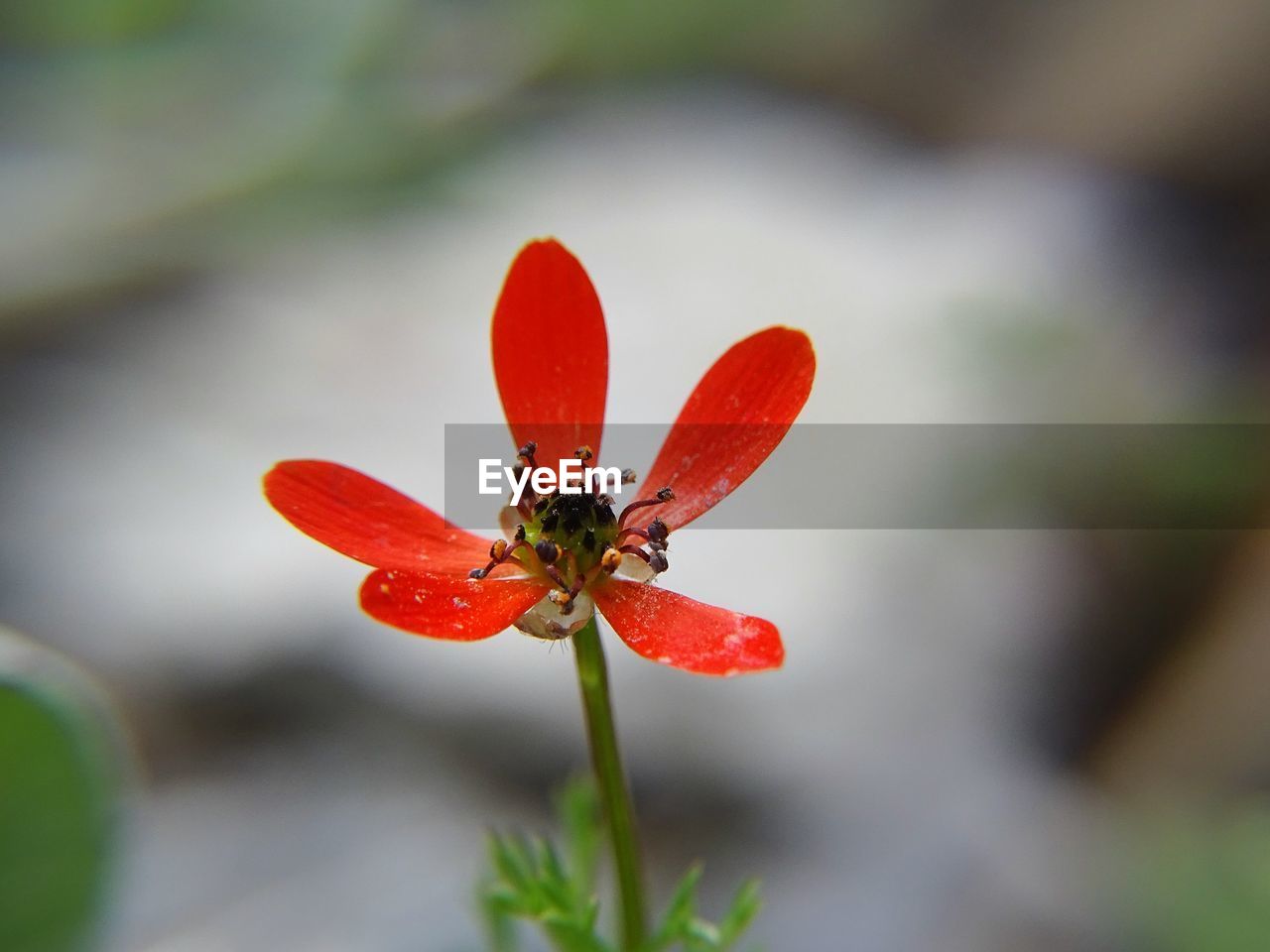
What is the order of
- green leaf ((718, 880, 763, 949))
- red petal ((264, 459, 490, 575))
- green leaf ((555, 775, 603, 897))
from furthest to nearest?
green leaf ((555, 775, 603, 897)) → green leaf ((718, 880, 763, 949)) → red petal ((264, 459, 490, 575))

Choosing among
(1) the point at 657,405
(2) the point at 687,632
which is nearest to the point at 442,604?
(2) the point at 687,632

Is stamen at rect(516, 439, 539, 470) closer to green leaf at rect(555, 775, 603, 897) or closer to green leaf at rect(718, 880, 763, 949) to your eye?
green leaf at rect(555, 775, 603, 897)

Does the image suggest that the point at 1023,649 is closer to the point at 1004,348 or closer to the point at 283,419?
the point at 1004,348

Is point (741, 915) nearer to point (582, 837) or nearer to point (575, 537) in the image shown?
point (582, 837)

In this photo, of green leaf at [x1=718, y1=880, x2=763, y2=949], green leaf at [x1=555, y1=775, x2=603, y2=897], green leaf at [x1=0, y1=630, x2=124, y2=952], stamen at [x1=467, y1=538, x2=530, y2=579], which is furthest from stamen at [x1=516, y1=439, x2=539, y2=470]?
green leaf at [x1=0, y1=630, x2=124, y2=952]

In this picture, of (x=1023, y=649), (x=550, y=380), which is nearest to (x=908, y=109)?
(x=1023, y=649)

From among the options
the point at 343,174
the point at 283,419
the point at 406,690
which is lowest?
the point at 406,690
